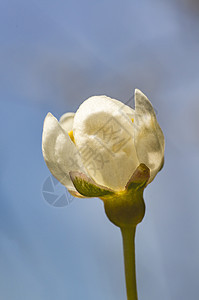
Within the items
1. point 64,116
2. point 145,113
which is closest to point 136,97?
point 145,113

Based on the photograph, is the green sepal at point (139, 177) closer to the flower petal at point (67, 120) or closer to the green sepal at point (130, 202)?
the green sepal at point (130, 202)

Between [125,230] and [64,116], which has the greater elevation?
[64,116]

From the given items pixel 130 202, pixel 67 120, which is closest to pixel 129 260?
pixel 130 202

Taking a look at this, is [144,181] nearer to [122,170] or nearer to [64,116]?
[122,170]

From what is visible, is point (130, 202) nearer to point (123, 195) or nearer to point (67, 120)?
point (123, 195)

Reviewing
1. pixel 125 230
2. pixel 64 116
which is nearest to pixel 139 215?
pixel 125 230

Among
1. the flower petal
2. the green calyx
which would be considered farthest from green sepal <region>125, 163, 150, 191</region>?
the flower petal

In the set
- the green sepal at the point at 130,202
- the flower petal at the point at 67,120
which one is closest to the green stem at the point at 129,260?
the green sepal at the point at 130,202
